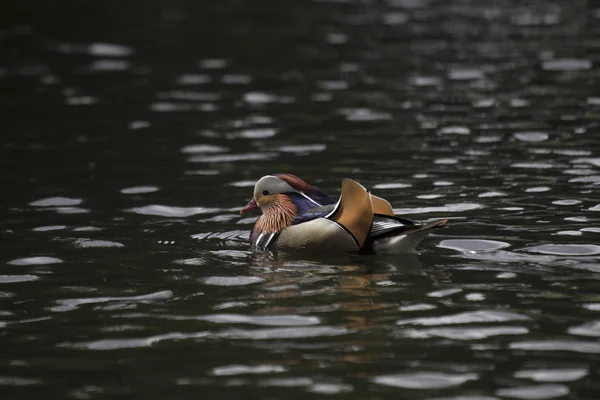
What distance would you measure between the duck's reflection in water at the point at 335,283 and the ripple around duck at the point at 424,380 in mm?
838

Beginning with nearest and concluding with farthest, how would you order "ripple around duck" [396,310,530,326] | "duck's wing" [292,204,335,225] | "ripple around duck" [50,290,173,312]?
"ripple around duck" [396,310,530,326], "ripple around duck" [50,290,173,312], "duck's wing" [292,204,335,225]

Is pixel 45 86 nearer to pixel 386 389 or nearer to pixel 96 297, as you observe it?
pixel 96 297

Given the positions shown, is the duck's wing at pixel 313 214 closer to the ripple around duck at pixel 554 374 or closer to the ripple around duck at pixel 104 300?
the ripple around duck at pixel 104 300

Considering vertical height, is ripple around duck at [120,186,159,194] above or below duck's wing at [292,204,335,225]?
below

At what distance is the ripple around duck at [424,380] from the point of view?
604cm

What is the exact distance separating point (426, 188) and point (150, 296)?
3.86m

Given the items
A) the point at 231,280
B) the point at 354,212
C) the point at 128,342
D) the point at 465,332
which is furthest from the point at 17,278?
the point at 465,332

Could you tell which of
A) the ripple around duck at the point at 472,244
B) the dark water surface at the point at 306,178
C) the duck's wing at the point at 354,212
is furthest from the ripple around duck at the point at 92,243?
the ripple around duck at the point at 472,244

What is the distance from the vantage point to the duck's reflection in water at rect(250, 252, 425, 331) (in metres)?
7.41

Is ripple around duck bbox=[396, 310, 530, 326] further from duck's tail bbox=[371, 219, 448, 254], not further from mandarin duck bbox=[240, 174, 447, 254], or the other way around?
duck's tail bbox=[371, 219, 448, 254]

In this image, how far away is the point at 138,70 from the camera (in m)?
18.0

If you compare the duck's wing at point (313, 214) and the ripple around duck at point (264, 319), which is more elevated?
the duck's wing at point (313, 214)

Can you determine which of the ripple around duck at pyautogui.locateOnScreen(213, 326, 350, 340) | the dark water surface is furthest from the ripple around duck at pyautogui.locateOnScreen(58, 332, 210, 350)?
the ripple around duck at pyautogui.locateOnScreen(213, 326, 350, 340)

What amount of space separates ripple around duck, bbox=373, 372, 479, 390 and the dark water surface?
0.02 metres
